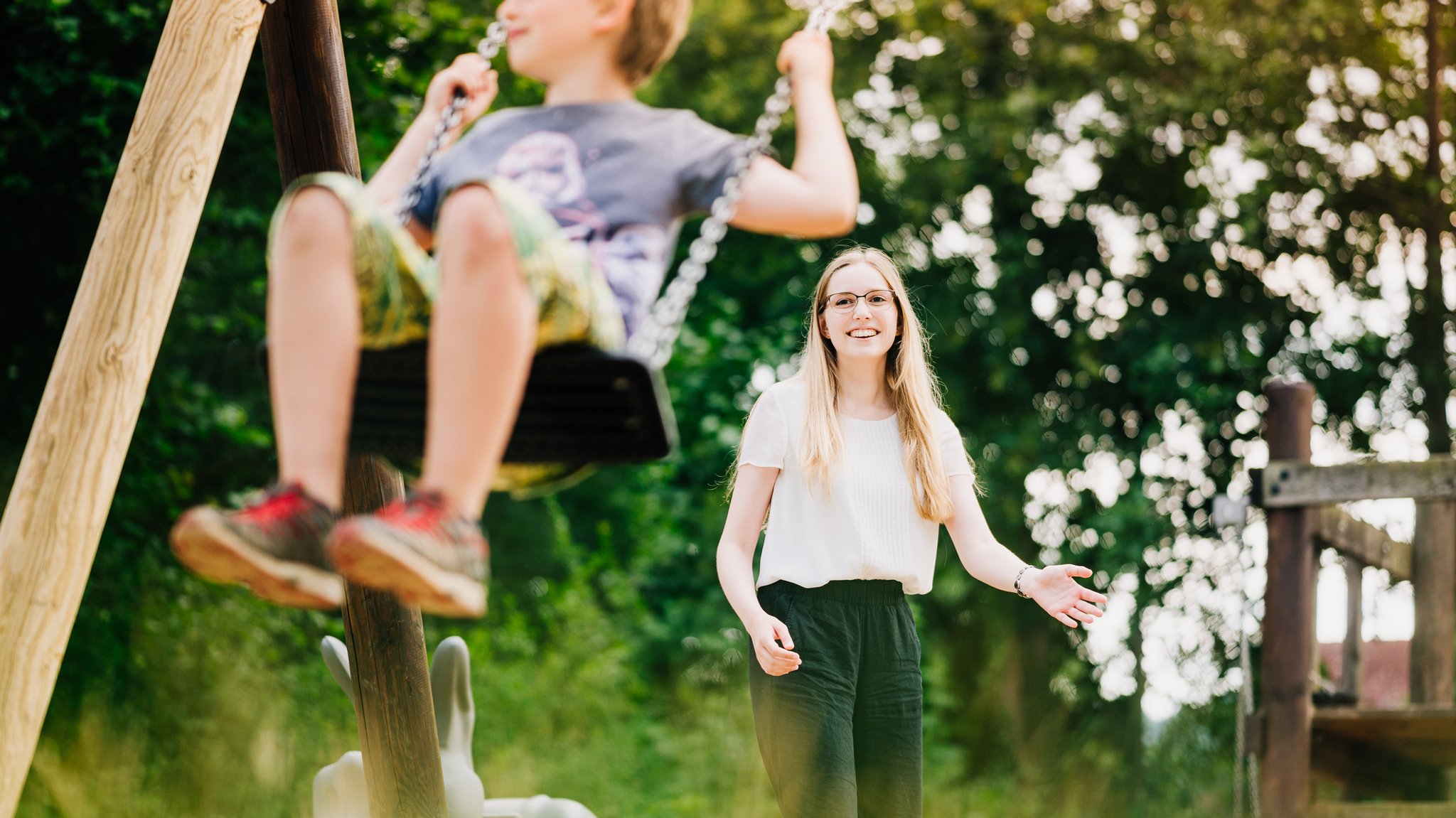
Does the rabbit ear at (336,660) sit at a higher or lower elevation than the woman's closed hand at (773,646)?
lower

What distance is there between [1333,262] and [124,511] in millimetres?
6166

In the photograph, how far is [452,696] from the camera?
142 inches

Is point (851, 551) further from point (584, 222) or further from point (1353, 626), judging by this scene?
point (1353, 626)

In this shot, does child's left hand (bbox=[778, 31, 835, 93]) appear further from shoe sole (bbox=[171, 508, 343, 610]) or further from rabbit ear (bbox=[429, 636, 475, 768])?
rabbit ear (bbox=[429, 636, 475, 768])

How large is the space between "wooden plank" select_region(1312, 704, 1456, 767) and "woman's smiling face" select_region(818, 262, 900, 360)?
2571mm

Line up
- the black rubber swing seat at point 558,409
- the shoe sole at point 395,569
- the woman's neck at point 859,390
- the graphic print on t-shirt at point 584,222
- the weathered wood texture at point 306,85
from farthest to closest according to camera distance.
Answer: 1. the weathered wood texture at point 306,85
2. the woman's neck at point 859,390
3. the graphic print on t-shirt at point 584,222
4. the black rubber swing seat at point 558,409
5. the shoe sole at point 395,569

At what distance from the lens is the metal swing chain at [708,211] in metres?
1.74

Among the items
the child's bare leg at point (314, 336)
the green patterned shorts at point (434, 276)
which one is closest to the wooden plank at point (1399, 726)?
the green patterned shorts at point (434, 276)

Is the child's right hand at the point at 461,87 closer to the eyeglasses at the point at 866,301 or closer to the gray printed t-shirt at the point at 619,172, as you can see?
the gray printed t-shirt at the point at 619,172

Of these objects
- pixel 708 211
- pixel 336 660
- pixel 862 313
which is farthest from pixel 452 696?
pixel 708 211

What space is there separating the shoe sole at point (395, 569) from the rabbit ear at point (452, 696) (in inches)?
81.3

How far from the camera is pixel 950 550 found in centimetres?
796

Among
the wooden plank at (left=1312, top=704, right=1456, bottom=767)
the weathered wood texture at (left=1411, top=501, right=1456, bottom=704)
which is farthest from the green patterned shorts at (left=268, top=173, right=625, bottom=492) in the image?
the weathered wood texture at (left=1411, top=501, right=1456, bottom=704)

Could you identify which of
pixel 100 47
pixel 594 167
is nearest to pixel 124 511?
pixel 100 47
